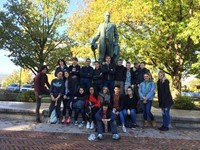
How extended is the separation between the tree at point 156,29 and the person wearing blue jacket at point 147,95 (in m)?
9.90

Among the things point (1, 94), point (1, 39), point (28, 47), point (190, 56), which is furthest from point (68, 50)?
point (190, 56)

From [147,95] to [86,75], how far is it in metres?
2.38

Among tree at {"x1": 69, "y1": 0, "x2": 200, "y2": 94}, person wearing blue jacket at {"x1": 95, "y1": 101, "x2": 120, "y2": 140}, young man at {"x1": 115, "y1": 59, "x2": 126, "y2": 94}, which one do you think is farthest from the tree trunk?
person wearing blue jacket at {"x1": 95, "y1": 101, "x2": 120, "y2": 140}

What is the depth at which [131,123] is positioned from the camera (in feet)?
31.7

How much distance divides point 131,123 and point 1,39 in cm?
2318

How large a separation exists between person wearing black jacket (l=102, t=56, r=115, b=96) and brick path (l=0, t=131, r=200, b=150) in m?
2.84

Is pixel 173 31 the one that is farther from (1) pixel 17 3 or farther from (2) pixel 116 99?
(1) pixel 17 3

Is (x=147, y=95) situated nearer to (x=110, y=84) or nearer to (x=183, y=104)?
(x=110, y=84)

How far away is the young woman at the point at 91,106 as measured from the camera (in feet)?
30.6

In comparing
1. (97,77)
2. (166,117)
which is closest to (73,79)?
(97,77)

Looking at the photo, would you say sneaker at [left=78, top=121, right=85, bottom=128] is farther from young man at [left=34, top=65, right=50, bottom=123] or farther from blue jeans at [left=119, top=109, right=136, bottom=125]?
young man at [left=34, top=65, right=50, bottom=123]

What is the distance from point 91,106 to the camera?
9.38 meters

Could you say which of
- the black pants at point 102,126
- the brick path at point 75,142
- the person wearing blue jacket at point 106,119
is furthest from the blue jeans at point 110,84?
the brick path at point 75,142

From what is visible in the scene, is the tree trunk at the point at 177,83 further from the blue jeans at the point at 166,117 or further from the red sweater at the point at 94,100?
the red sweater at the point at 94,100
